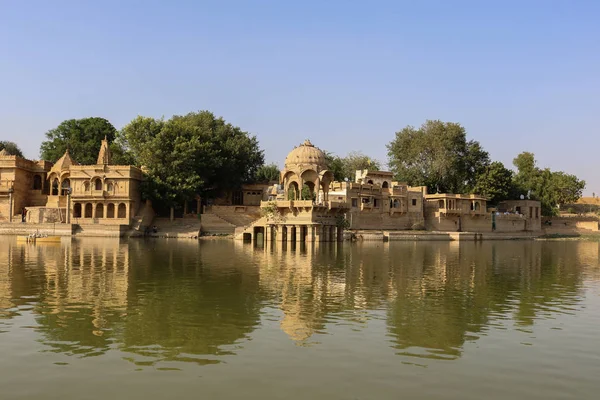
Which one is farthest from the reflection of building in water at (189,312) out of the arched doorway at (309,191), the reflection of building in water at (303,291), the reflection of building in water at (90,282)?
the arched doorway at (309,191)

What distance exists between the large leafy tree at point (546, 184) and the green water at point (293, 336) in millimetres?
55481

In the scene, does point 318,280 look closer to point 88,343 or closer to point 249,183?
point 88,343

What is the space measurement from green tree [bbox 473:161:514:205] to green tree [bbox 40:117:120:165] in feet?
142

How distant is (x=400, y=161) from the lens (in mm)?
71688

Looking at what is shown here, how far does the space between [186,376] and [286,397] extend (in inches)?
66.7

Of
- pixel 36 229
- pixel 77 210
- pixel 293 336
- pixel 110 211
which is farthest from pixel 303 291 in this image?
pixel 77 210

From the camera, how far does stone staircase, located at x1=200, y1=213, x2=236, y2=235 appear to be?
52.5 metres

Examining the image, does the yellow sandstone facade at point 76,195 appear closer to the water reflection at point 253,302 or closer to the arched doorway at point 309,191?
the arched doorway at point 309,191

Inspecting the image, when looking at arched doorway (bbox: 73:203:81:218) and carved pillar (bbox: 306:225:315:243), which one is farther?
arched doorway (bbox: 73:203:81:218)

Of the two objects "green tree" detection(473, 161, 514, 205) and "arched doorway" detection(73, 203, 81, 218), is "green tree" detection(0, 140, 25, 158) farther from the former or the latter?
"green tree" detection(473, 161, 514, 205)

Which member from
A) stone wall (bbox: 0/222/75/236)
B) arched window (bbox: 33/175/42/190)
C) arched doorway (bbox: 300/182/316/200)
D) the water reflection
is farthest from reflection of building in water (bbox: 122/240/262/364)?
arched window (bbox: 33/175/42/190)

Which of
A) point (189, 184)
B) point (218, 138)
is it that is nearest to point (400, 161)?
point (218, 138)

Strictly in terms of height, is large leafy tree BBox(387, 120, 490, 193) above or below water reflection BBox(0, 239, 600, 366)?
above

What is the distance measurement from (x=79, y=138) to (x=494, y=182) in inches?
1954
